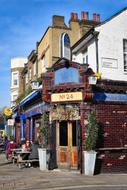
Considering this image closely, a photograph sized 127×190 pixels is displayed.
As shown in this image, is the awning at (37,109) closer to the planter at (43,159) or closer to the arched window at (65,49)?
the planter at (43,159)

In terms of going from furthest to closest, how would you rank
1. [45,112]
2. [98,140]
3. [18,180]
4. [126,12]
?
[126,12] < [45,112] < [98,140] < [18,180]

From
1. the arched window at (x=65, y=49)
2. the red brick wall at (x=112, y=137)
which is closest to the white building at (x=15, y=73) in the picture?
the arched window at (x=65, y=49)

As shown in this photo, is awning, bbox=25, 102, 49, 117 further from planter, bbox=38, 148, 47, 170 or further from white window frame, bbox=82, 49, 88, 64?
white window frame, bbox=82, 49, 88, 64

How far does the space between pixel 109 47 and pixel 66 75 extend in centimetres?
315

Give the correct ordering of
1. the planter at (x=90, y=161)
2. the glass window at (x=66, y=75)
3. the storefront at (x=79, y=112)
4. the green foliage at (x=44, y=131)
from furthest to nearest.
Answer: the green foliage at (x=44, y=131)
the glass window at (x=66, y=75)
the storefront at (x=79, y=112)
the planter at (x=90, y=161)

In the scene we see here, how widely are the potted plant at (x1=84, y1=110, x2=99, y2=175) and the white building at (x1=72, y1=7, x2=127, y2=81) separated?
3184 mm

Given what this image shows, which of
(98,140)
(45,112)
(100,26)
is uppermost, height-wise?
(100,26)

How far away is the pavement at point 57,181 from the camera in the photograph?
45.3 ft

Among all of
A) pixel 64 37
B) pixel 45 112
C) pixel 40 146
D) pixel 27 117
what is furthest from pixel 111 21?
pixel 27 117

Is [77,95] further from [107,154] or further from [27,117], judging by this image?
[27,117]

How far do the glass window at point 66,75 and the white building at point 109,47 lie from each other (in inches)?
72.0

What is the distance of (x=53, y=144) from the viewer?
19359 millimetres

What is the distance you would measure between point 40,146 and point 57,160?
1.29 m

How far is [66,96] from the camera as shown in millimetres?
18781
